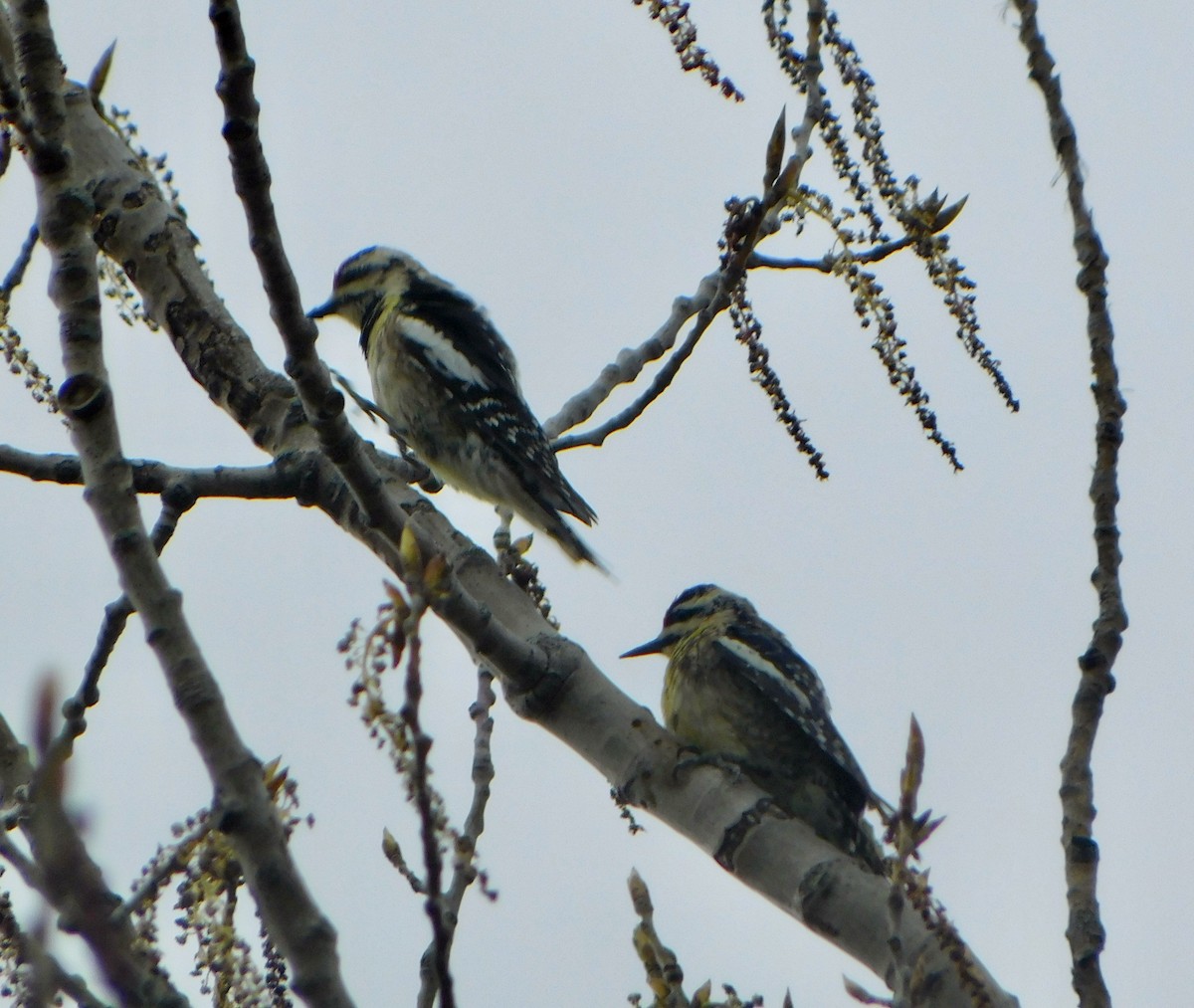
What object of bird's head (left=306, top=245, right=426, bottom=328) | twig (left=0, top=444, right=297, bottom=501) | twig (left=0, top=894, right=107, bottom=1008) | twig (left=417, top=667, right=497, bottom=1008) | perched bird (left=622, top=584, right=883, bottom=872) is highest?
bird's head (left=306, top=245, right=426, bottom=328)

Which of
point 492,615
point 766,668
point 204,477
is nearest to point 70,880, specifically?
point 492,615

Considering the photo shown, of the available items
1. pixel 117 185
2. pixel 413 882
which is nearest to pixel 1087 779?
pixel 413 882

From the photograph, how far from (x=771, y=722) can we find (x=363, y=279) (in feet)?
10.2

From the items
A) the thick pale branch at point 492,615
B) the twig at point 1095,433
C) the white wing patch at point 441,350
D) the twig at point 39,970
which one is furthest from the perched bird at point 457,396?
the twig at point 39,970

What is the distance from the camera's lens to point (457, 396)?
5.87 m

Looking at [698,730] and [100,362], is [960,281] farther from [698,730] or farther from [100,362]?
[698,730]

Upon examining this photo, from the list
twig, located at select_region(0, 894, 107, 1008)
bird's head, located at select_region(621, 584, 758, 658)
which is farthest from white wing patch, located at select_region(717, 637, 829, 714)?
twig, located at select_region(0, 894, 107, 1008)

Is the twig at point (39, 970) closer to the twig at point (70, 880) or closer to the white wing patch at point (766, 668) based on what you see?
the twig at point (70, 880)

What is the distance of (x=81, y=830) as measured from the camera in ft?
3.94

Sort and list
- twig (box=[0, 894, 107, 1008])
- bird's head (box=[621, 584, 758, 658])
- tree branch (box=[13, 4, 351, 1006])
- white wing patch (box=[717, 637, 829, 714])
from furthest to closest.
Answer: bird's head (box=[621, 584, 758, 658])
white wing patch (box=[717, 637, 829, 714])
tree branch (box=[13, 4, 351, 1006])
twig (box=[0, 894, 107, 1008])

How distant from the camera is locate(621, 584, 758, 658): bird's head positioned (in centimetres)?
592

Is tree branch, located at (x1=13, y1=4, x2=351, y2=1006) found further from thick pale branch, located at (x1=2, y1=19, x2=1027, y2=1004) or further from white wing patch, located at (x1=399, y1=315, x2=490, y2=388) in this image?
white wing patch, located at (x1=399, y1=315, x2=490, y2=388)

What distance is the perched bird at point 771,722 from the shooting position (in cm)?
479

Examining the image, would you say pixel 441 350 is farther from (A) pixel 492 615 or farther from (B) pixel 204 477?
(A) pixel 492 615
